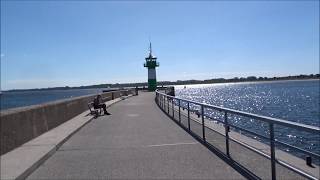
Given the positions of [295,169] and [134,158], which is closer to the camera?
[295,169]

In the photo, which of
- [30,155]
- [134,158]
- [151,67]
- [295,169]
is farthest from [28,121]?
[151,67]

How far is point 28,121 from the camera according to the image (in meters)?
14.0

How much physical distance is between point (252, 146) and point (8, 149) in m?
5.92

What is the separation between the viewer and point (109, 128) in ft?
60.5

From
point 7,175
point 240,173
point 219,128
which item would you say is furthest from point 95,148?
point 240,173

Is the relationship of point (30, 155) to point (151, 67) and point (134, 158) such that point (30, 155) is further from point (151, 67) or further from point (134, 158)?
point (151, 67)

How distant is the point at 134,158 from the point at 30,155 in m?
2.37

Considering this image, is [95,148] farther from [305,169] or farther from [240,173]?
[305,169]

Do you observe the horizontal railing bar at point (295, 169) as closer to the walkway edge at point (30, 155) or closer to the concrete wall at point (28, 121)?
the walkway edge at point (30, 155)

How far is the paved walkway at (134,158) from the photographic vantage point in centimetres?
917

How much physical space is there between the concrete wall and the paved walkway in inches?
43.9

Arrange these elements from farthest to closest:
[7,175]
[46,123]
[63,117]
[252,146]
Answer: [63,117] < [46,123] < [252,146] < [7,175]

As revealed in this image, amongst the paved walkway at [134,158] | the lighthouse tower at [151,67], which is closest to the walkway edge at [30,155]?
the paved walkway at [134,158]

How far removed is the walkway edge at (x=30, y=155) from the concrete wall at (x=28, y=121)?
0.20 m
